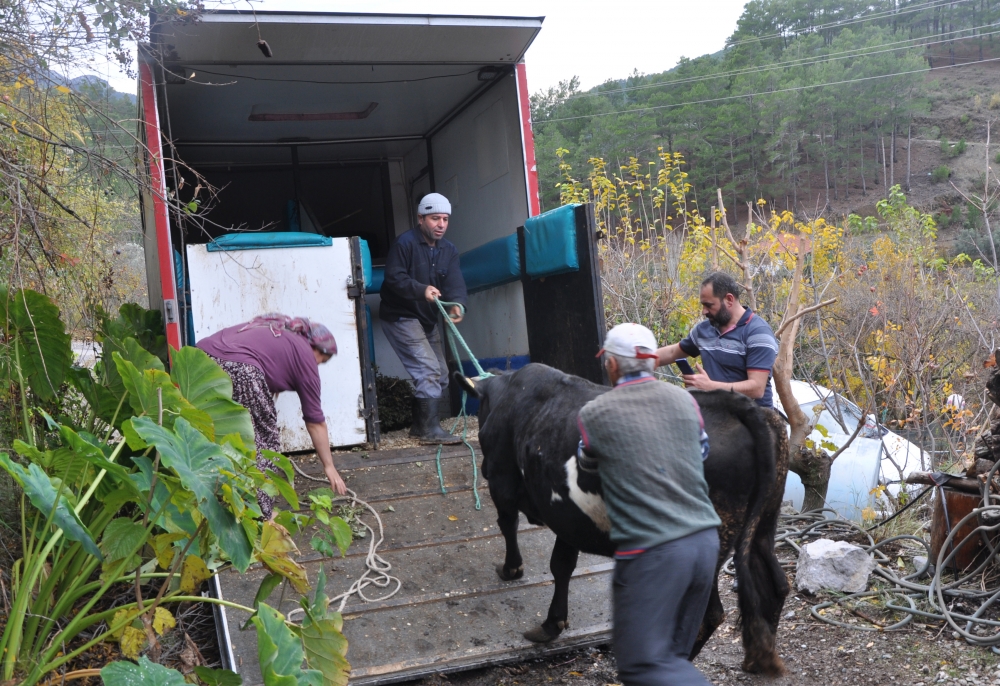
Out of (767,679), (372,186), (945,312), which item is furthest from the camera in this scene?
(945,312)

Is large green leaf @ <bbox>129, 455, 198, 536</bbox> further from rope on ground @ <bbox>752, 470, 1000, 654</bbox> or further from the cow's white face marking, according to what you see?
rope on ground @ <bbox>752, 470, 1000, 654</bbox>

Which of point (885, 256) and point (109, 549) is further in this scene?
point (885, 256)

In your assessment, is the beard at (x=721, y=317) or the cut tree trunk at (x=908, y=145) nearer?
the beard at (x=721, y=317)

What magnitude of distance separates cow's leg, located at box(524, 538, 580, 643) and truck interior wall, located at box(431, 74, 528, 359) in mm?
2756

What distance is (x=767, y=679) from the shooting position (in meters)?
3.69

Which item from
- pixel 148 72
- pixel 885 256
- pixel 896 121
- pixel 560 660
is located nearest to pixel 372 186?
pixel 148 72

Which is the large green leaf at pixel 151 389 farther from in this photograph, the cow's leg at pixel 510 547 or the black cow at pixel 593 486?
the cow's leg at pixel 510 547

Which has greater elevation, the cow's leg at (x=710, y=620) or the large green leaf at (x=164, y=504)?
the large green leaf at (x=164, y=504)

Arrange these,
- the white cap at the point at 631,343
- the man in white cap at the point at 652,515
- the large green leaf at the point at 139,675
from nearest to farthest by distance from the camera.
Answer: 1. the large green leaf at the point at 139,675
2. the man in white cap at the point at 652,515
3. the white cap at the point at 631,343

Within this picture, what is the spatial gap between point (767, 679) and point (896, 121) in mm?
47206

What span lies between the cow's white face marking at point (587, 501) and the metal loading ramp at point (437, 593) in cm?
81

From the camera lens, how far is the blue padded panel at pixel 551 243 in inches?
219

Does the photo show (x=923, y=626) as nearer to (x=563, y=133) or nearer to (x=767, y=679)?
(x=767, y=679)

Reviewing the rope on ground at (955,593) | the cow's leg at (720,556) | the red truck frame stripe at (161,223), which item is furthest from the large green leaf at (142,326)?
the rope on ground at (955,593)
